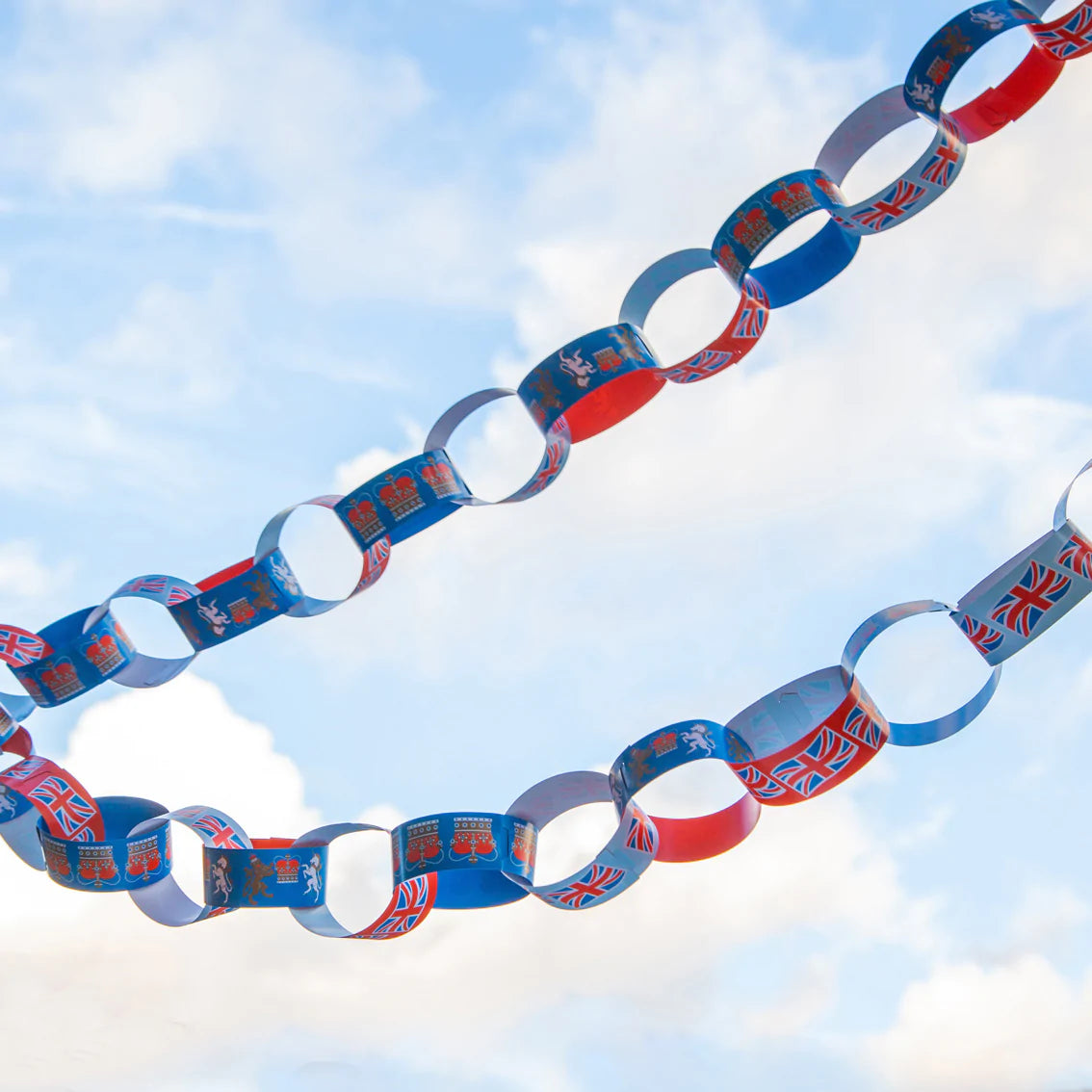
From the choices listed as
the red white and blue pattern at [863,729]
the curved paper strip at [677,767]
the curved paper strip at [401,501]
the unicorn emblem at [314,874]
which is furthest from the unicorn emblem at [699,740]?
the unicorn emblem at [314,874]

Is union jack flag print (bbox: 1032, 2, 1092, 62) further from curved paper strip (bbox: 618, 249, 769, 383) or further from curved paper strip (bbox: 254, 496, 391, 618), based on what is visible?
curved paper strip (bbox: 254, 496, 391, 618)

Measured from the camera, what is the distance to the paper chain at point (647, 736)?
357 cm

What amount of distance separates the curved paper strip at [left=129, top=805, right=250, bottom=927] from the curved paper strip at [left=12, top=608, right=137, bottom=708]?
0.39m

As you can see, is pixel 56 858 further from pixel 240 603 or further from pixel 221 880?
pixel 240 603

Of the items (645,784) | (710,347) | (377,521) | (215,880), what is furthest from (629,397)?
(215,880)

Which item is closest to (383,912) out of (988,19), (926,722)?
(926,722)

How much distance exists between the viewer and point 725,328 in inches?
150

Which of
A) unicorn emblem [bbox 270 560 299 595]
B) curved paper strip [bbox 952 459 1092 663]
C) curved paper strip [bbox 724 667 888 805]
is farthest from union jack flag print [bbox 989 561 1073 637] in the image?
unicorn emblem [bbox 270 560 299 595]

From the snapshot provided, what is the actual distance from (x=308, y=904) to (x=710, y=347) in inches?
67.2

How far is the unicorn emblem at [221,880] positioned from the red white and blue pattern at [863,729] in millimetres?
1539

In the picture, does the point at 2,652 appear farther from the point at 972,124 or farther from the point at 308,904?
the point at 972,124

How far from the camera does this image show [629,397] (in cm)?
390

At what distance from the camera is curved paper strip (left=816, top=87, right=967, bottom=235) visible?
12.4ft

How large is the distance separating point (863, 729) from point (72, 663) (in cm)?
198
